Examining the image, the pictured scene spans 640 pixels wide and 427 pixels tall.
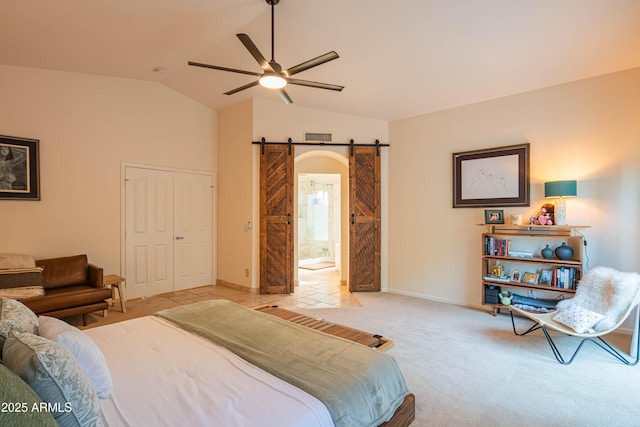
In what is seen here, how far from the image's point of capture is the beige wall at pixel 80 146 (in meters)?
4.11

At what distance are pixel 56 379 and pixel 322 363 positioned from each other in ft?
3.72

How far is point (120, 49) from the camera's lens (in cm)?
395

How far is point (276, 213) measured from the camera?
5.55 m

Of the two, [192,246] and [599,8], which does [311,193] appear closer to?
[192,246]

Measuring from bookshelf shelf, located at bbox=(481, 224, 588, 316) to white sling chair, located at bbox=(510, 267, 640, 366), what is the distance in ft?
1.33

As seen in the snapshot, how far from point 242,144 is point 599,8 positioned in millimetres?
4763

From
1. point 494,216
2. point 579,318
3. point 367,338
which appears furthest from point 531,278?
point 367,338

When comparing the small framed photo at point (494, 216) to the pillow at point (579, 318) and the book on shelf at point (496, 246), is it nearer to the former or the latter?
the book on shelf at point (496, 246)

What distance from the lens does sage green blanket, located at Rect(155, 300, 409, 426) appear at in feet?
4.92

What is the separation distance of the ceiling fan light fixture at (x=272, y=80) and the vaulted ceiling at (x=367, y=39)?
0.82 meters

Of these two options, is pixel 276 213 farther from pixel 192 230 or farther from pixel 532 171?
pixel 532 171

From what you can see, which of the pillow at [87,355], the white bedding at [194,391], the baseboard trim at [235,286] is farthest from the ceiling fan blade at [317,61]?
the baseboard trim at [235,286]

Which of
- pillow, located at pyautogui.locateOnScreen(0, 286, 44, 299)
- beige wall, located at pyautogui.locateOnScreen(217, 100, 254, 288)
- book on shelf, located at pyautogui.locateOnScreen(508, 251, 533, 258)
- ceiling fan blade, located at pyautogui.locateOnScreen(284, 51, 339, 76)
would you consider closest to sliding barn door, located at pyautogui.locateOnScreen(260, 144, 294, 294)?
beige wall, located at pyautogui.locateOnScreen(217, 100, 254, 288)

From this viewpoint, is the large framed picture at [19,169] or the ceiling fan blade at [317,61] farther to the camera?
the large framed picture at [19,169]
